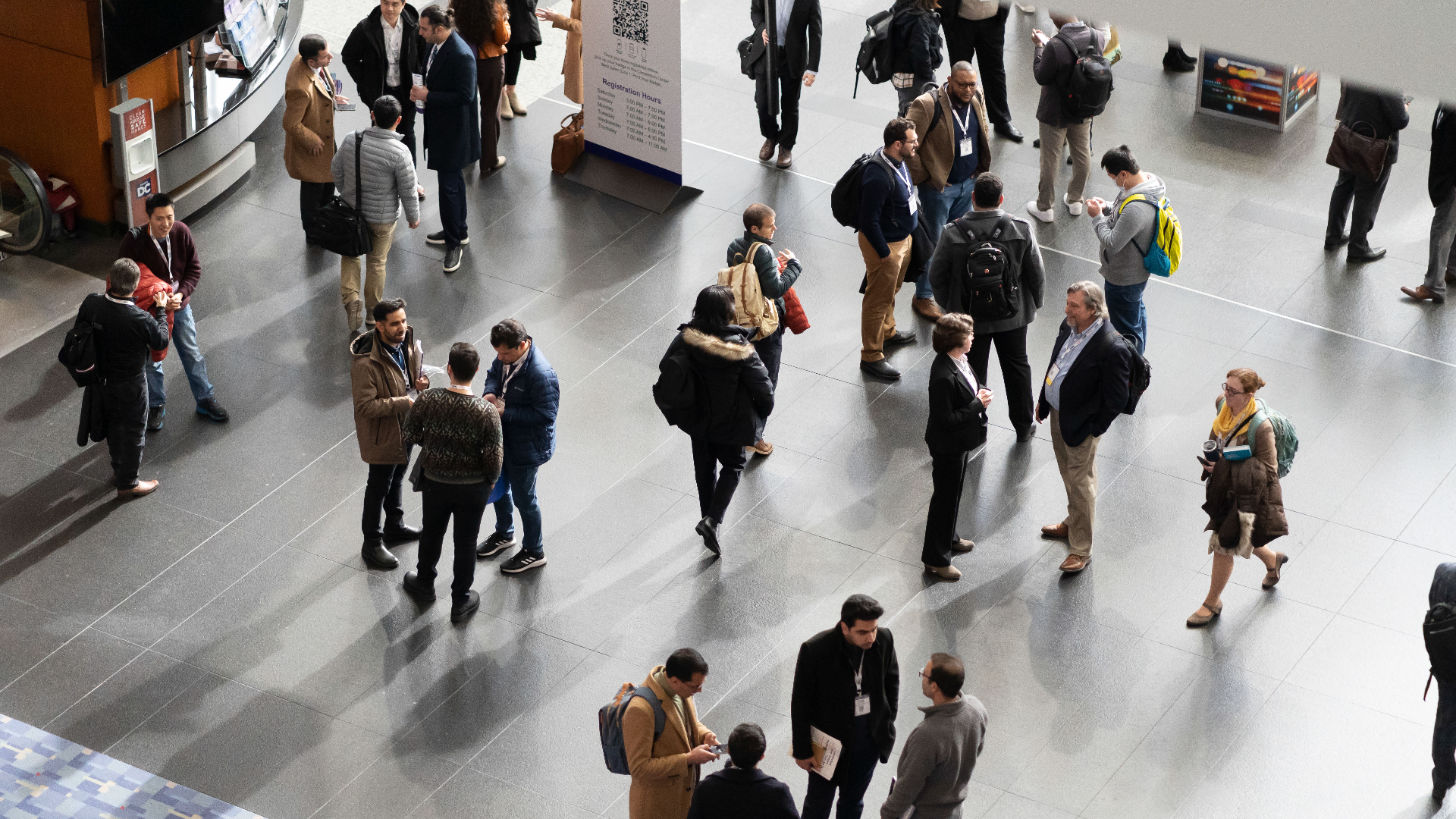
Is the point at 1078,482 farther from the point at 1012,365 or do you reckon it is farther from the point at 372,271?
the point at 372,271

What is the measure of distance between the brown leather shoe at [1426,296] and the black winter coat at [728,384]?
200 inches

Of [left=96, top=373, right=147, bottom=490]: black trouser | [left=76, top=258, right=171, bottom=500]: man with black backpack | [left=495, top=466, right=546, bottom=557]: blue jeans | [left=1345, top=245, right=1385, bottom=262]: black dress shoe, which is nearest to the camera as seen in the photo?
[left=495, top=466, right=546, bottom=557]: blue jeans

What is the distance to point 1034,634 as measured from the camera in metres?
7.74

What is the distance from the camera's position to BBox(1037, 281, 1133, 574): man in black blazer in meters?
7.53

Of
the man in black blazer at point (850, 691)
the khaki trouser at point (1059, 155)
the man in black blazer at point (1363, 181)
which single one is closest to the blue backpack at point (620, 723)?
the man in black blazer at point (850, 691)

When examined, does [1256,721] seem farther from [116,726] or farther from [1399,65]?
[1399,65]

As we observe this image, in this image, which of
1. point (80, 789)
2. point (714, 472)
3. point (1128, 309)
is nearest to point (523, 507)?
point (714, 472)

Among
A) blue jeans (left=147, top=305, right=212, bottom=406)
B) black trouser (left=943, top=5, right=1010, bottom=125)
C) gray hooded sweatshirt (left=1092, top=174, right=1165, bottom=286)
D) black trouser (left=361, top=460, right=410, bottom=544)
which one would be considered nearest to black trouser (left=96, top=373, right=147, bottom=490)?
blue jeans (left=147, top=305, right=212, bottom=406)

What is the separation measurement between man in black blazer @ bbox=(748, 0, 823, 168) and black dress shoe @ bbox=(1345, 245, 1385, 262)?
13.0 ft

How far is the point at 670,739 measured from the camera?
5.39m

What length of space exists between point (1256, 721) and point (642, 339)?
4548 millimetres

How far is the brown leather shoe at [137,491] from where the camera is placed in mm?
8695

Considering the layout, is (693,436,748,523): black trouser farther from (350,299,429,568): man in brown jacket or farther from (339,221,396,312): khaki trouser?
(339,221,396,312): khaki trouser

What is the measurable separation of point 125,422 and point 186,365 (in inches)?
33.1
